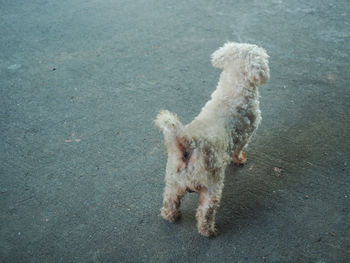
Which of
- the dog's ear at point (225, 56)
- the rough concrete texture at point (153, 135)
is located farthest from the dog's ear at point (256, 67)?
the rough concrete texture at point (153, 135)

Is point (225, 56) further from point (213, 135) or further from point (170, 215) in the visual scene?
point (170, 215)

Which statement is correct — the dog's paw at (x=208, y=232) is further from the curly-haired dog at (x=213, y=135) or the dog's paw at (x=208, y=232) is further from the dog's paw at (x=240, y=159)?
the dog's paw at (x=240, y=159)

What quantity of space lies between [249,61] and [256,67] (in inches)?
3.0

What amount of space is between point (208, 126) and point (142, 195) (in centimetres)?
97

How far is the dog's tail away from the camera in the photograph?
1865mm

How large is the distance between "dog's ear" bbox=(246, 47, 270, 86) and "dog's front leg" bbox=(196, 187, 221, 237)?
97cm

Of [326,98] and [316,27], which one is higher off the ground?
[316,27]

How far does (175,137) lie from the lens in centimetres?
192

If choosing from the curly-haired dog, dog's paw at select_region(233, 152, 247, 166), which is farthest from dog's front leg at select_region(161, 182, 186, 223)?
dog's paw at select_region(233, 152, 247, 166)

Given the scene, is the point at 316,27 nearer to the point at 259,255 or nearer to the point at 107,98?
the point at 107,98

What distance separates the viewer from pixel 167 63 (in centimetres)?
424

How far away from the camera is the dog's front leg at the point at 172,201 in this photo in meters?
2.27

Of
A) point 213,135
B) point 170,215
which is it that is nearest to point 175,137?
point 213,135

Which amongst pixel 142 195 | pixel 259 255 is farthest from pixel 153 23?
pixel 259 255
